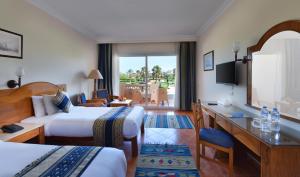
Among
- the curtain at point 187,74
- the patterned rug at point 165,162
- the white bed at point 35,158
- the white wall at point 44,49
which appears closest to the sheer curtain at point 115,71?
the white wall at point 44,49

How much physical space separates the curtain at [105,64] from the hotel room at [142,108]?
0.54m

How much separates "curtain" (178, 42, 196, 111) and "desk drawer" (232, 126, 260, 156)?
14.3 feet

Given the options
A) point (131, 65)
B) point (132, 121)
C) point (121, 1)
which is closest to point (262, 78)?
point (132, 121)

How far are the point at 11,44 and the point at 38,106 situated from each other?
3.50 ft

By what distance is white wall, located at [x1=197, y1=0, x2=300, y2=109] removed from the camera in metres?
2.06

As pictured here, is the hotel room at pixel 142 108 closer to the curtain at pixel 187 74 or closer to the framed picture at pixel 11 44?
the framed picture at pixel 11 44

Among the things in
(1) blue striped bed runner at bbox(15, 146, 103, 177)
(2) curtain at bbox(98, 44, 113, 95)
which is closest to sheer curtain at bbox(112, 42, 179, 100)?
(2) curtain at bbox(98, 44, 113, 95)

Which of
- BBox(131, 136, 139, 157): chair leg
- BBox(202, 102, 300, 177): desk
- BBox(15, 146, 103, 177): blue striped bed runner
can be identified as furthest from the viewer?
Result: BBox(131, 136, 139, 157): chair leg

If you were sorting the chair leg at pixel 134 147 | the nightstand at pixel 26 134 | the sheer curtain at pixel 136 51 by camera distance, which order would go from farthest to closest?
the sheer curtain at pixel 136 51, the chair leg at pixel 134 147, the nightstand at pixel 26 134

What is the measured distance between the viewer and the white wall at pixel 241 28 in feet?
6.75

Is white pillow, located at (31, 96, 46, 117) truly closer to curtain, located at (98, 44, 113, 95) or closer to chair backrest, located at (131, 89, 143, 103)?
curtain, located at (98, 44, 113, 95)

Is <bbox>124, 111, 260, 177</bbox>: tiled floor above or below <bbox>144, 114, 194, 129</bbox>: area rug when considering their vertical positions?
below

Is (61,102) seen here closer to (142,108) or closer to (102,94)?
(142,108)

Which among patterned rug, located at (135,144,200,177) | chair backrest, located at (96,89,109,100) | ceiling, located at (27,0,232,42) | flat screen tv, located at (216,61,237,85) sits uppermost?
ceiling, located at (27,0,232,42)
